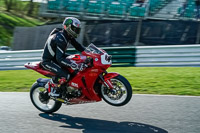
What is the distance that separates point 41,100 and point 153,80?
148 inches

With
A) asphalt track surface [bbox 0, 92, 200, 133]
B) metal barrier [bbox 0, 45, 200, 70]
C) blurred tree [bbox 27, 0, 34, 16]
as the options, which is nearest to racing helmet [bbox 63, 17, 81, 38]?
asphalt track surface [bbox 0, 92, 200, 133]

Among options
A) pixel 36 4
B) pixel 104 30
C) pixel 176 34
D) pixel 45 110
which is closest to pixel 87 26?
pixel 104 30

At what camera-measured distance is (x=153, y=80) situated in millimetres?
9297

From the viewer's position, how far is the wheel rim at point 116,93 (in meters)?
5.97

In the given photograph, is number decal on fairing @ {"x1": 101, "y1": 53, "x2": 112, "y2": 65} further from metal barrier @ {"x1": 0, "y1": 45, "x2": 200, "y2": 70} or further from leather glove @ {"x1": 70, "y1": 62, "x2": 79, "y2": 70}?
metal barrier @ {"x1": 0, "y1": 45, "x2": 200, "y2": 70}

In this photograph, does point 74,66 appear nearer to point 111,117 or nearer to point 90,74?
point 90,74

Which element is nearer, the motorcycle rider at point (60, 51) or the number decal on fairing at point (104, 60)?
the number decal on fairing at point (104, 60)

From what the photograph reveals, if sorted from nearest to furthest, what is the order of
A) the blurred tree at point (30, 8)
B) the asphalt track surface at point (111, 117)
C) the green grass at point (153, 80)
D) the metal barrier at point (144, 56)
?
the asphalt track surface at point (111, 117), the green grass at point (153, 80), the metal barrier at point (144, 56), the blurred tree at point (30, 8)

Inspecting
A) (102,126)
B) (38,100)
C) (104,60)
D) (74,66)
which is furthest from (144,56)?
(102,126)

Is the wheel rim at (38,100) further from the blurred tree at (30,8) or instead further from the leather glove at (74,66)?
the blurred tree at (30,8)

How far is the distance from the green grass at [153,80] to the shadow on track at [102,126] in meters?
2.58

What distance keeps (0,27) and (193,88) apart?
31.7 m

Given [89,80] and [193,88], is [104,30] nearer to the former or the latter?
[193,88]

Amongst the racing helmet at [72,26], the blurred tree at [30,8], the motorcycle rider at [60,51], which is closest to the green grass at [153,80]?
the motorcycle rider at [60,51]
